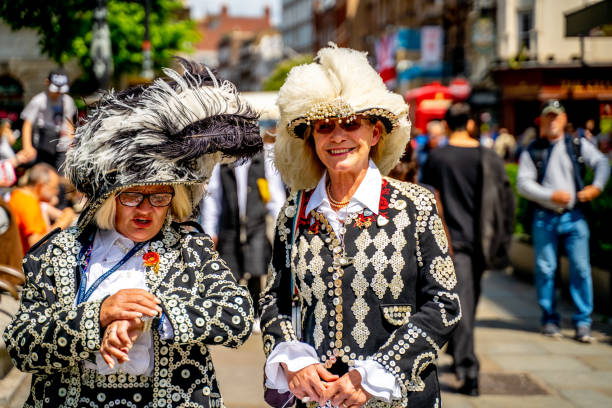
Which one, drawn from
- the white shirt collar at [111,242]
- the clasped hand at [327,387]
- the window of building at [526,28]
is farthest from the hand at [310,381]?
the window of building at [526,28]

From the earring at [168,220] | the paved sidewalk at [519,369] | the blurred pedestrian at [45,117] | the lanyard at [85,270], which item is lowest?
the paved sidewalk at [519,369]

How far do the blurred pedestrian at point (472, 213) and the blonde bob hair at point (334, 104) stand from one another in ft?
8.71

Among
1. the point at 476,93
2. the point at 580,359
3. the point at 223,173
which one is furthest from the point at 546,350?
the point at 476,93

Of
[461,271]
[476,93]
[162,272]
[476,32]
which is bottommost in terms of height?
[461,271]

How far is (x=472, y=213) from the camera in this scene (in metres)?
5.53

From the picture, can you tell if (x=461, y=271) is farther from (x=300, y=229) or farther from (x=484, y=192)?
(x=300, y=229)

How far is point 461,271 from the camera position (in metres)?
5.47

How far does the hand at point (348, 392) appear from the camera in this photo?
2.47m

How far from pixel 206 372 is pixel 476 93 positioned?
95.3 feet

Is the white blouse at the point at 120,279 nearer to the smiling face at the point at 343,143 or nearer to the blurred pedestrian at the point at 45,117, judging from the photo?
the smiling face at the point at 343,143

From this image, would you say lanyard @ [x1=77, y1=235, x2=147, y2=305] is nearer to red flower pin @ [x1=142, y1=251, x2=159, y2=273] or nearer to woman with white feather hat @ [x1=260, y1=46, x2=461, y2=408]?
red flower pin @ [x1=142, y1=251, x2=159, y2=273]

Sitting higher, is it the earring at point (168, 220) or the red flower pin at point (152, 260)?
the earring at point (168, 220)

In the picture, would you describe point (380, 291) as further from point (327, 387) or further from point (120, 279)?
point (120, 279)

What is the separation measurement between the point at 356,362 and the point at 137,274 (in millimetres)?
761
